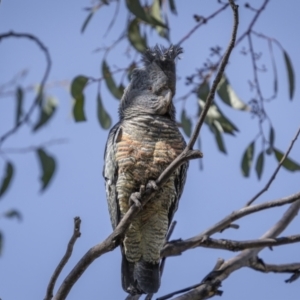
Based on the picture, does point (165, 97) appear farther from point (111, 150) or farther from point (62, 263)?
point (62, 263)

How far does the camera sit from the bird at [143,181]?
3111 mm

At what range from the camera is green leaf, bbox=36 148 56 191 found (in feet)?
10.1

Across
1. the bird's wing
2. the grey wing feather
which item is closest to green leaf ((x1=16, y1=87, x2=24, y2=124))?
the grey wing feather

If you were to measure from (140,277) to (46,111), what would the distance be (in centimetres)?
101

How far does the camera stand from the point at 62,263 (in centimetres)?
232

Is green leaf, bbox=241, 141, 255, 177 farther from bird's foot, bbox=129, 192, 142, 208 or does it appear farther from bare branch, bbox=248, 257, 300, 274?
bird's foot, bbox=129, 192, 142, 208

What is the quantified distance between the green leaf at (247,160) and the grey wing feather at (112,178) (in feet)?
3.25

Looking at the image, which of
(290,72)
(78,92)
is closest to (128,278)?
(78,92)

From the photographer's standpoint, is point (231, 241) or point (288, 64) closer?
point (231, 241)

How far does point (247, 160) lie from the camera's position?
12.9 ft

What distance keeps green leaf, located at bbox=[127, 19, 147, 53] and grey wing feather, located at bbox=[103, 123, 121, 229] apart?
0.64 meters

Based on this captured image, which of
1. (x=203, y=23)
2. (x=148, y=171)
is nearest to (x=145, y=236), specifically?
(x=148, y=171)

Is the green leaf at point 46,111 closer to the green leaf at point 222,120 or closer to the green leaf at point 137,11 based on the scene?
the green leaf at point 137,11

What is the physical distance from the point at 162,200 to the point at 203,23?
0.91m
